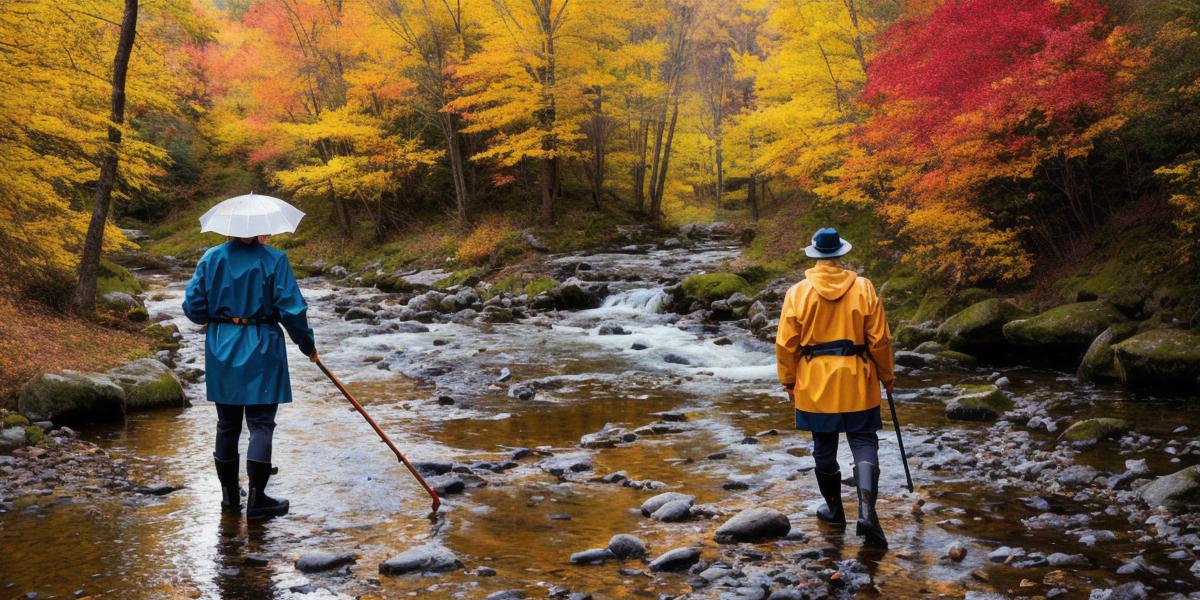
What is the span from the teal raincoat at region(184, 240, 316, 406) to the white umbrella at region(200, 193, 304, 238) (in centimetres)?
13

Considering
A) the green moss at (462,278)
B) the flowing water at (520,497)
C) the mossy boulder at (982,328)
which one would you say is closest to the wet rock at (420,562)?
the flowing water at (520,497)

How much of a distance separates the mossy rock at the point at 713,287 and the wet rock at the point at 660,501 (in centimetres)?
1266

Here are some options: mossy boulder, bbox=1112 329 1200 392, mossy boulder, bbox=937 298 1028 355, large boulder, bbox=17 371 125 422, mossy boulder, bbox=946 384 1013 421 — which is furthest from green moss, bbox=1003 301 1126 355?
large boulder, bbox=17 371 125 422

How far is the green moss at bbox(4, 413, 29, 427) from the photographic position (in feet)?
23.9

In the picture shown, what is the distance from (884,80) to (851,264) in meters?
5.48

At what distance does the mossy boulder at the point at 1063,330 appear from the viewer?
1077cm

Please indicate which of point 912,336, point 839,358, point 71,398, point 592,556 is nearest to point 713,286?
point 912,336

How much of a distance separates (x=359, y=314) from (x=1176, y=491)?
1598cm

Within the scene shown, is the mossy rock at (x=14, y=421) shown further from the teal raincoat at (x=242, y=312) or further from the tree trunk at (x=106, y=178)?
the tree trunk at (x=106, y=178)

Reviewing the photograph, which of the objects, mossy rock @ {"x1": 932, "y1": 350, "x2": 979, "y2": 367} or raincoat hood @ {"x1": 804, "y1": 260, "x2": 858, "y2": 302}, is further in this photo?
mossy rock @ {"x1": 932, "y1": 350, "x2": 979, "y2": 367}

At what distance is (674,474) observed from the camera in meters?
6.72

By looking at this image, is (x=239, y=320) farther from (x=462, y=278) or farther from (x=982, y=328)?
(x=462, y=278)

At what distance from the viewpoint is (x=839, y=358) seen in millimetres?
4887

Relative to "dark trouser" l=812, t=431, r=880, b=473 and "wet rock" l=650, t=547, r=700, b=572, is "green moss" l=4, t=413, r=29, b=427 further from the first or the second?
"dark trouser" l=812, t=431, r=880, b=473
